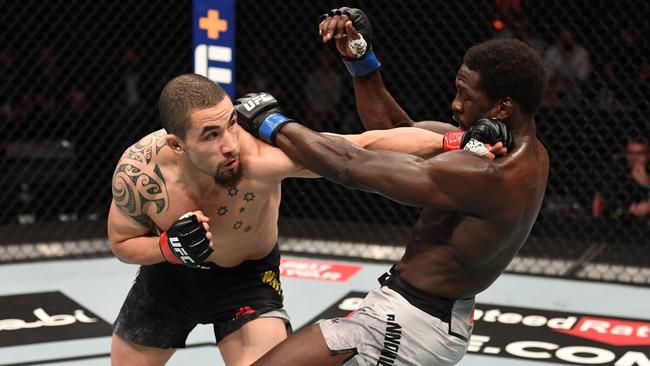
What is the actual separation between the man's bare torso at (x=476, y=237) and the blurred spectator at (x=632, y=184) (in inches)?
107

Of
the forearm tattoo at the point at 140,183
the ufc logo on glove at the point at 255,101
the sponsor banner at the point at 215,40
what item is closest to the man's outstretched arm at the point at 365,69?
the ufc logo on glove at the point at 255,101

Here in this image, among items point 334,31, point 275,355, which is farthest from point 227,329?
point 334,31

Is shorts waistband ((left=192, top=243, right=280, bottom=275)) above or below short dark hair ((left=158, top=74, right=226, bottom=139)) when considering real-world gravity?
below

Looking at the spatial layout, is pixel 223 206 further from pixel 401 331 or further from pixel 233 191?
pixel 401 331

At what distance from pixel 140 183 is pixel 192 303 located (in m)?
0.39

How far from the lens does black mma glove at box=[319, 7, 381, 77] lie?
2.54 meters

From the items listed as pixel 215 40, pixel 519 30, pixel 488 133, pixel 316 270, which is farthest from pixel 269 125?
pixel 519 30

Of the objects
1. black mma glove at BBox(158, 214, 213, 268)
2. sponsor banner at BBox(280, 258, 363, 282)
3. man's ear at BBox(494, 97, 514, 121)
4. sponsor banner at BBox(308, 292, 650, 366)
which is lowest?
sponsor banner at BBox(280, 258, 363, 282)

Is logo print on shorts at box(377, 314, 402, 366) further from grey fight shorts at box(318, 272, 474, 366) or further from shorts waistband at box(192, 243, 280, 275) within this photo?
shorts waistband at box(192, 243, 280, 275)

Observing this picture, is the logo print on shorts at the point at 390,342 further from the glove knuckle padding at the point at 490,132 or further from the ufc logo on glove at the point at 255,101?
the ufc logo on glove at the point at 255,101

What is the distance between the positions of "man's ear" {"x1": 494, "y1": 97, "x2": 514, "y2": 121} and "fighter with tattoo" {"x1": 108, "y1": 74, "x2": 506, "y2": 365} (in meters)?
0.20

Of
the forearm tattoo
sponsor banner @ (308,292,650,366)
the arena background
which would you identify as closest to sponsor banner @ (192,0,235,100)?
the arena background

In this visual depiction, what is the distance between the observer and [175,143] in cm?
222

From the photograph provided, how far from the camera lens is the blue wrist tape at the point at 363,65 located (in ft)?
8.57
